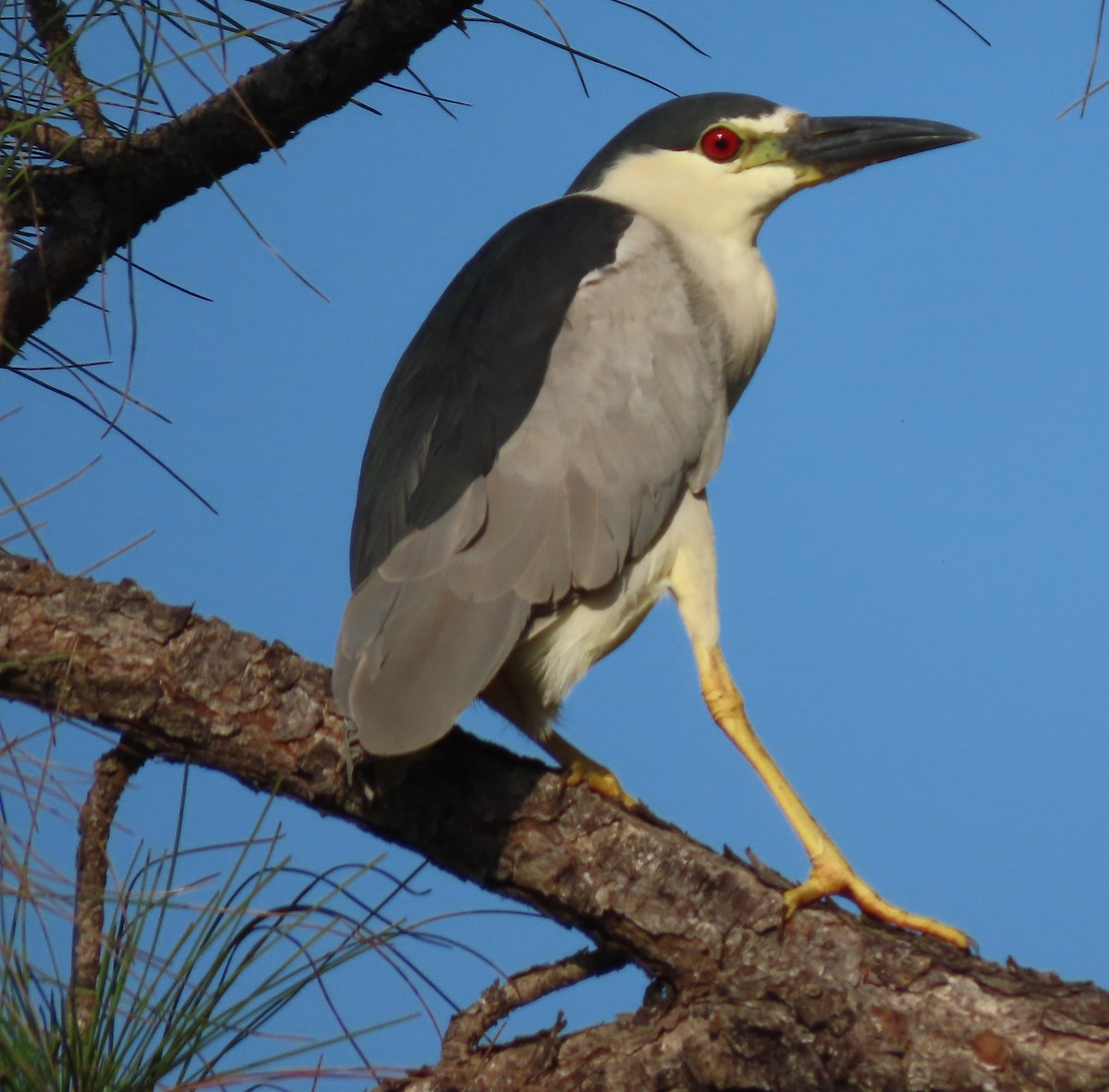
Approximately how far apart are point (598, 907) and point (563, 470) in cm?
69

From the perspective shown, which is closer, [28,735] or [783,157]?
[28,735]

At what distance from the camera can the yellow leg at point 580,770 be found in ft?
6.34

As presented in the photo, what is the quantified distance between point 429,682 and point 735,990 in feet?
1.80

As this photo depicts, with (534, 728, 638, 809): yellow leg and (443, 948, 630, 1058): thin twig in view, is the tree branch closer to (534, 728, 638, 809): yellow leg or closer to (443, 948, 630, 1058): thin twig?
(534, 728, 638, 809): yellow leg

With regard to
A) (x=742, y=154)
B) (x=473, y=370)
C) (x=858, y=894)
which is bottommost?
(x=858, y=894)

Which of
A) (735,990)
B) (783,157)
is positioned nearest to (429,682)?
(735,990)

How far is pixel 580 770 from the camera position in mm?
1980

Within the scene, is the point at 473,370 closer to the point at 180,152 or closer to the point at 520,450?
the point at 520,450

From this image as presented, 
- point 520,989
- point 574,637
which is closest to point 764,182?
point 574,637

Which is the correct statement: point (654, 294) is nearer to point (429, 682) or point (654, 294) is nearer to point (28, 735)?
point (429, 682)

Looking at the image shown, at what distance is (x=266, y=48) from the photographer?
2.09m

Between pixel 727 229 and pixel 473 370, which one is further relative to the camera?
pixel 727 229

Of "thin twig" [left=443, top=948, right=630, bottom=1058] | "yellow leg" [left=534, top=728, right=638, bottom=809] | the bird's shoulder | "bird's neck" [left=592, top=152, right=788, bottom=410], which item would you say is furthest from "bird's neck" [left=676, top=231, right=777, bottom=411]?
"thin twig" [left=443, top=948, right=630, bottom=1058]

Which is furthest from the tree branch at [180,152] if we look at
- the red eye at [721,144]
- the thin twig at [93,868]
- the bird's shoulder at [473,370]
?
the red eye at [721,144]
